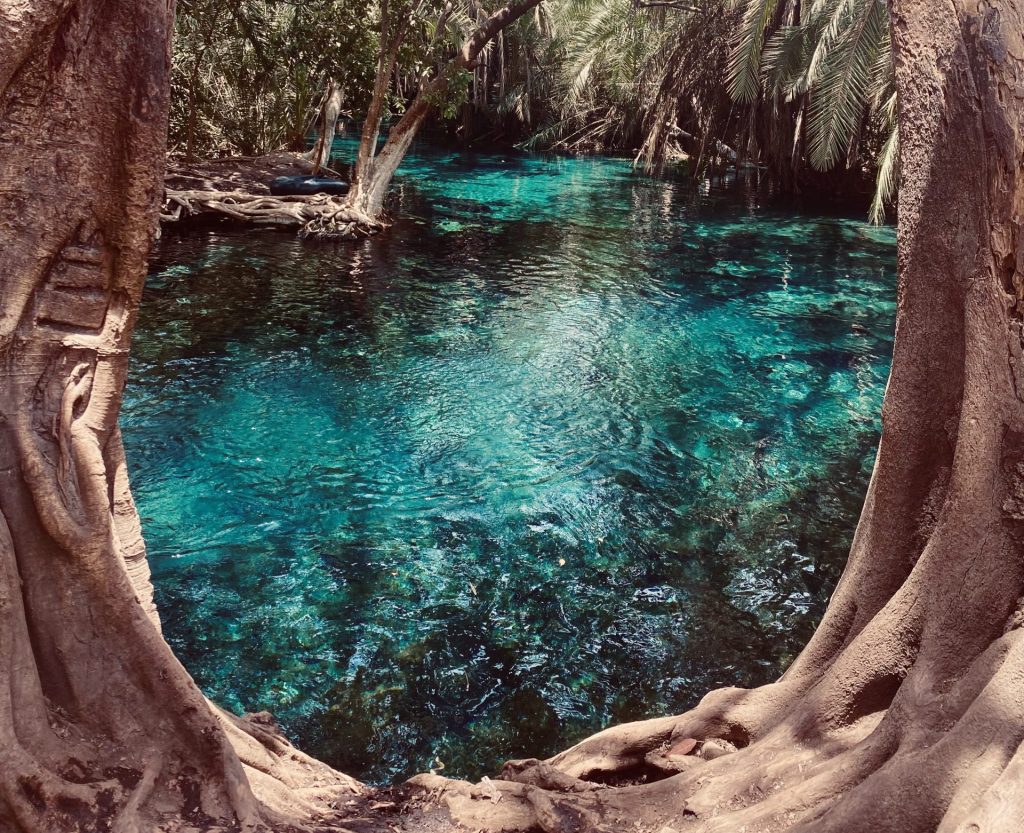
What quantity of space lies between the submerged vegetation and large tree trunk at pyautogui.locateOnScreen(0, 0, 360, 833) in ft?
36.6

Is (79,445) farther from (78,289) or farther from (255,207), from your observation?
(255,207)

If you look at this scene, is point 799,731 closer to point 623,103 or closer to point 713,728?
point 713,728

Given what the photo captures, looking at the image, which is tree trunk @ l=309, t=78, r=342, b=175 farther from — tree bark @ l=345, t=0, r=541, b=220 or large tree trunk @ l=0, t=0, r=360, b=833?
large tree trunk @ l=0, t=0, r=360, b=833

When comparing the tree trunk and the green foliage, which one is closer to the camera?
the green foliage

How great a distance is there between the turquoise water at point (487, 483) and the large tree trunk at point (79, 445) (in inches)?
62.3

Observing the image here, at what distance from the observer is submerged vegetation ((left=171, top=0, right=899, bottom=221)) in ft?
48.4

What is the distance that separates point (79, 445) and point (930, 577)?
2.33 metres

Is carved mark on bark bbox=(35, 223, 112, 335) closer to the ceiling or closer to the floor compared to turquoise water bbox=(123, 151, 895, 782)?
closer to the ceiling

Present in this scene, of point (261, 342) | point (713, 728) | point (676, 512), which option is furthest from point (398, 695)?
point (261, 342)

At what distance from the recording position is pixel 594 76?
97.6ft

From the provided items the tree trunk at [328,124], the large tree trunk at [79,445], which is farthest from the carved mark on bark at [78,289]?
the tree trunk at [328,124]

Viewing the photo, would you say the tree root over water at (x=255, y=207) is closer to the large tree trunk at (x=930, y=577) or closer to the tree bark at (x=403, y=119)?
the tree bark at (x=403, y=119)

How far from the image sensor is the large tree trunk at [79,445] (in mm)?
2334

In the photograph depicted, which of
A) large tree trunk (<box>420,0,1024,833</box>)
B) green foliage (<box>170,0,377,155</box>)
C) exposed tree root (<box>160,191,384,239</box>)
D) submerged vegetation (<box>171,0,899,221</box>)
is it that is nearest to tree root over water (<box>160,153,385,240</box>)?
exposed tree root (<box>160,191,384,239</box>)
